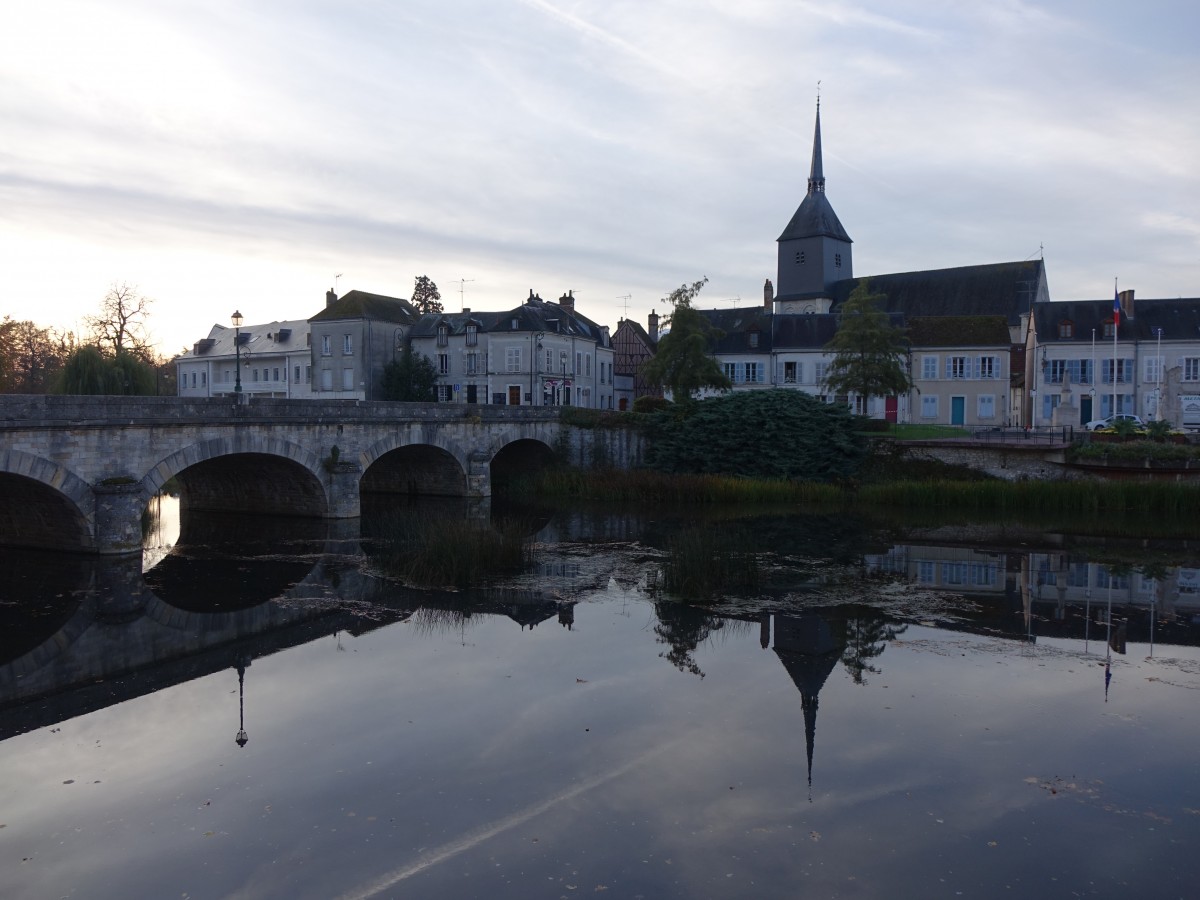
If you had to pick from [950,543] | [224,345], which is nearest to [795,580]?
[950,543]

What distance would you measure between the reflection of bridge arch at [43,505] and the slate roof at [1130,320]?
1498 inches

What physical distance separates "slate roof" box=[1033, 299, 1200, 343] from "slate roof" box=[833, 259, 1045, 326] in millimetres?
4540

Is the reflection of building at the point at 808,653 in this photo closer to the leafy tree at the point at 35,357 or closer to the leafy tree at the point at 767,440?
the leafy tree at the point at 767,440

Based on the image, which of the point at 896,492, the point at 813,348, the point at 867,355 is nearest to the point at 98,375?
the point at 896,492

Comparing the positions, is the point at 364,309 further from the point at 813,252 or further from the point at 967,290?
the point at 967,290

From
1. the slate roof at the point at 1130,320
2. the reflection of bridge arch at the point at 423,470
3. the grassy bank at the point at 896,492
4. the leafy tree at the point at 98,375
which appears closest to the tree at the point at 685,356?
the grassy bank at the point at 896,492

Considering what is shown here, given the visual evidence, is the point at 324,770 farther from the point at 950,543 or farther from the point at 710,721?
the point at 950,543

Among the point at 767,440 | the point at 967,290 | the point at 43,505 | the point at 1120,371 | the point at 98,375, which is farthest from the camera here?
the point at 967,290

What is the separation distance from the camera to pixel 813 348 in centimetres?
4519

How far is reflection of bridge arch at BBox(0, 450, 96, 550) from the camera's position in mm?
15703

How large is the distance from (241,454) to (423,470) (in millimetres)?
8319

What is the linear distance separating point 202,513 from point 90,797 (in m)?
19.1

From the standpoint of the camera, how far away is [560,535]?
70.2 feet

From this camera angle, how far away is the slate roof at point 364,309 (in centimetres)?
4619
